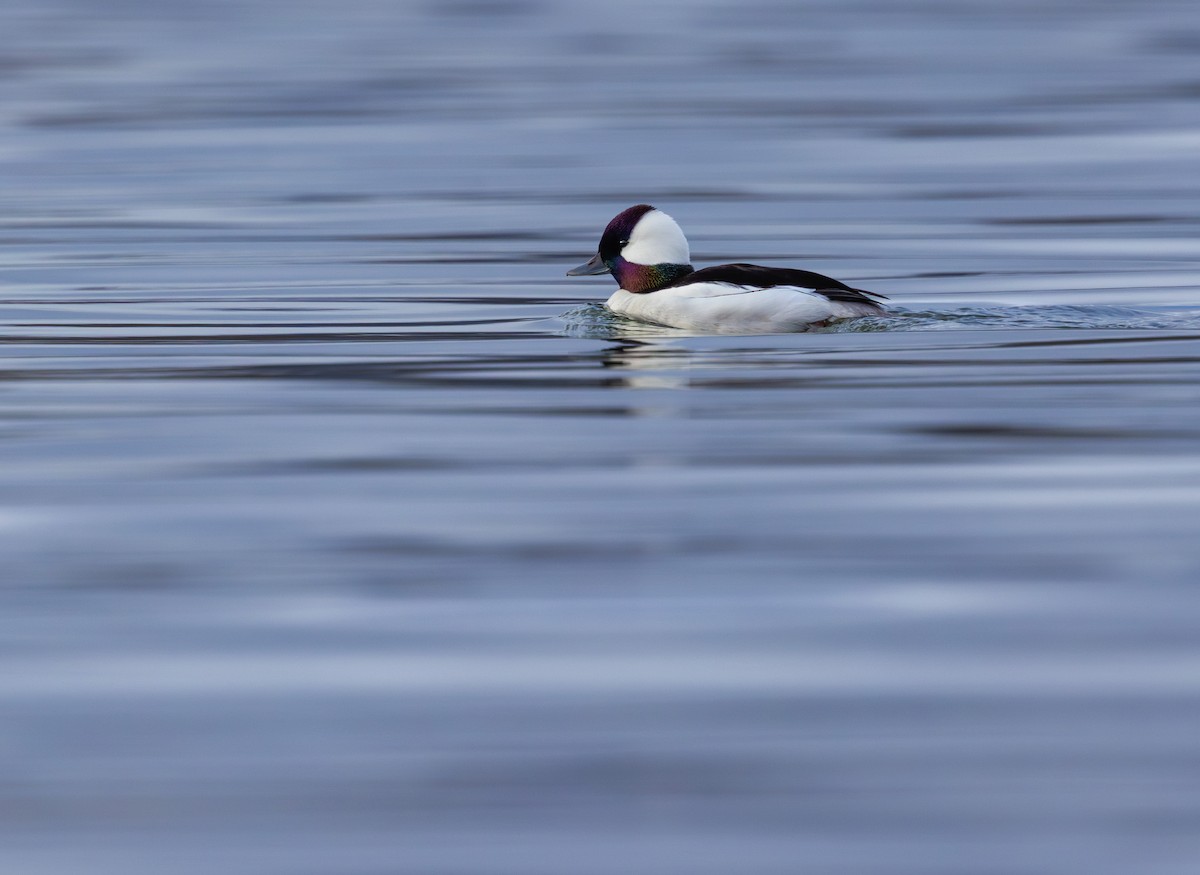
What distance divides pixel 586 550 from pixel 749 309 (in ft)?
13.7

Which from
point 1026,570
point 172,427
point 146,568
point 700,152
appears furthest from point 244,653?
point 700,152

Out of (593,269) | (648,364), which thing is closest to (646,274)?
(593,269)

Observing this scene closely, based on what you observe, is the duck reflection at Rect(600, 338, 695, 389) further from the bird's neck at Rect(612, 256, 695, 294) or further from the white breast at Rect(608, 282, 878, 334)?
the bird's neck at Rect(612, 256, 695, 294)

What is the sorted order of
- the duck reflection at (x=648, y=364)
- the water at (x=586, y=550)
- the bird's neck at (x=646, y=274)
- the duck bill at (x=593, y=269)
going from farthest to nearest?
the duck bill at (x=593, y=269)
the bird's neck at (x=646, y=274)
the duck reflection at (x=648, y=364)
the water at (x=586, y=550)

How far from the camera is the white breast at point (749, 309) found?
366 inches

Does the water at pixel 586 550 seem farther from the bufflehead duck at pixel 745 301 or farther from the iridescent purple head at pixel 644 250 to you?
the iridescent purple head at pixel 644 250

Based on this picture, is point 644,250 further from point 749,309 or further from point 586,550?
point 586,550

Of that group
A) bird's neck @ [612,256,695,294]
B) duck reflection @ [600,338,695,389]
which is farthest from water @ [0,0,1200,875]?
bird's neck @ [612,256,695,294]

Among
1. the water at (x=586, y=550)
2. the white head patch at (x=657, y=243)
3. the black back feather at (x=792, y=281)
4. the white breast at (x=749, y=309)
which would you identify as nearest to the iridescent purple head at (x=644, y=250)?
the white head patch at (x=657, y=243)

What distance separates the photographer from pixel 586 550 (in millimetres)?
5309

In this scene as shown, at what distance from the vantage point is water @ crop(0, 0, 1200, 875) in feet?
12.2

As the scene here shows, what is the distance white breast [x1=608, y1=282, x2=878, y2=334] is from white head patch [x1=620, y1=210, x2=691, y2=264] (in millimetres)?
711

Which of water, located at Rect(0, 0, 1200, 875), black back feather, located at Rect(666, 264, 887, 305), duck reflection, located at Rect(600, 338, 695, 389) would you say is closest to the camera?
water, located at Rect(0, 0, 1200, 875)

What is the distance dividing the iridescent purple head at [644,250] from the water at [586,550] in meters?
0.43
